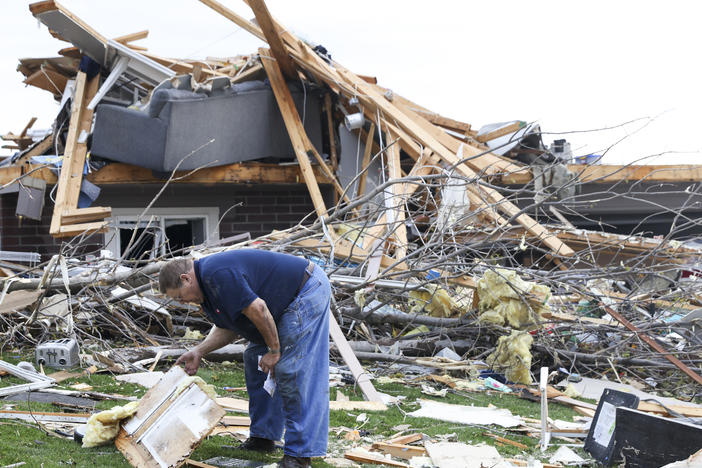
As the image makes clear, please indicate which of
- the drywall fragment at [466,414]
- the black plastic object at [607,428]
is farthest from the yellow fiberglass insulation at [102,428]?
the black plastic object at [607,428]

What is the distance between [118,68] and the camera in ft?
31.7

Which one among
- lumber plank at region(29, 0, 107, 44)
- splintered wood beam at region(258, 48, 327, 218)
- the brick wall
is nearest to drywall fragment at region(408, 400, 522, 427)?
splintered wood beam at region(258, 48, 327, 218)

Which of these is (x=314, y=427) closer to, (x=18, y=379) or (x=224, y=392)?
(x=224, y=392)

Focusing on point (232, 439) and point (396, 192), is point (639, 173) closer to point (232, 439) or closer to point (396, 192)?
point (396, 192)

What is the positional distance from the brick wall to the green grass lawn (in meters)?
4.00

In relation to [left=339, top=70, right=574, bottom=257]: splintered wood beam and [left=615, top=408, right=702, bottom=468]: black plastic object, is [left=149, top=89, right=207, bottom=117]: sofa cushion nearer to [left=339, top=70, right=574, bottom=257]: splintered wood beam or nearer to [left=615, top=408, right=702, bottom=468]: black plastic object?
[left=339, top=70, right=574, bottom=257]: splintered wood beam

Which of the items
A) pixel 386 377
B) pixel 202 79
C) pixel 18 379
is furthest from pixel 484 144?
pixel 18 379

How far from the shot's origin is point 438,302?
23.2ft

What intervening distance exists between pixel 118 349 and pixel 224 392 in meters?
1.45

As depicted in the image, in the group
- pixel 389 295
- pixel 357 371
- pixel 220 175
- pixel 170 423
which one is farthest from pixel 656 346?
pixel 220 175

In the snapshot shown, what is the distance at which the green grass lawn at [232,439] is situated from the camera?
3732 millimetres

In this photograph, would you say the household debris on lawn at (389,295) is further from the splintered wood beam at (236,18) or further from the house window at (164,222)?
the house window at (164,222)

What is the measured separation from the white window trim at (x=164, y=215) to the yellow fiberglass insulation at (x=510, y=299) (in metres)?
4.59

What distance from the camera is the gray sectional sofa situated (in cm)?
930
